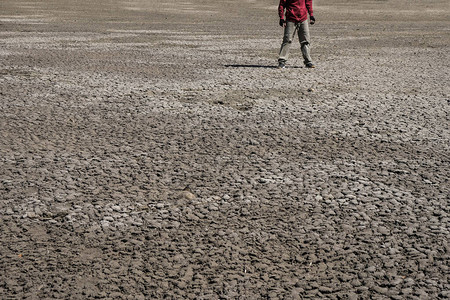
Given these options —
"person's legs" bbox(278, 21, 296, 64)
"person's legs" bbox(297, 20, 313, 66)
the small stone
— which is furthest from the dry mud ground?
"person's legs" bbox(297, 20, 313, 66)

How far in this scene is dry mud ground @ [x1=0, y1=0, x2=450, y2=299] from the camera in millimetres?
3668

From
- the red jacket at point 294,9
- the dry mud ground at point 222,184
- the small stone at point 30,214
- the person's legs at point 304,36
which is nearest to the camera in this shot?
the dry mud ground at point 222,184

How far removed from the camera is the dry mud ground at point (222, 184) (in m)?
3.67

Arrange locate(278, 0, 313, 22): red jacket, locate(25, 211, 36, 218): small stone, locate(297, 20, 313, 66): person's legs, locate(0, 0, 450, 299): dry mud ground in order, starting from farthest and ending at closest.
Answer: locate(297, 20, 313, 66): person's legs, locate(278, 0, 313, 22): red jacket, locate(25, 211, 36, 218): small stone, locate(0, 0, 450, 299): dry mud ground

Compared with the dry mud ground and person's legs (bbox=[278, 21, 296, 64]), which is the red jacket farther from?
the dry mud ground

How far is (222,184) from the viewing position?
5293 mm

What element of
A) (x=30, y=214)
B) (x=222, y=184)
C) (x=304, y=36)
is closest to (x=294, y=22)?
(x=304, y=36)

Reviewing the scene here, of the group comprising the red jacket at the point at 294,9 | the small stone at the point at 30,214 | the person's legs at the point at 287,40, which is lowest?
the small stone at the point at 30,214

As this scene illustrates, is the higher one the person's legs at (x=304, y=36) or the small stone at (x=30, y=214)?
the person's legs at (x=304, y=36)

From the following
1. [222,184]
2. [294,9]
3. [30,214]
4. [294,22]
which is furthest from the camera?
[294,22]

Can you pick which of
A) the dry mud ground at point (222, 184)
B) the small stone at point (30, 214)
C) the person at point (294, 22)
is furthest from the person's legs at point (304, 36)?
the small stone at point (30, 214)

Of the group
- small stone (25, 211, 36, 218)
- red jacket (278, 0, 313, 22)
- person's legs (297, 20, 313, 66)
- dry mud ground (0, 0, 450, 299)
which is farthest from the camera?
person's legs (297, 20, 313, 66)

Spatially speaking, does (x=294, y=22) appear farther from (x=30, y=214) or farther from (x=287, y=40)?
(x=30, y=214)

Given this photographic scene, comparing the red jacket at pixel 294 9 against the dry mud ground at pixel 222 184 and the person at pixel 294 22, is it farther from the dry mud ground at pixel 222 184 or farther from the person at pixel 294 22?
the dry mud ground at pixel 222 184
